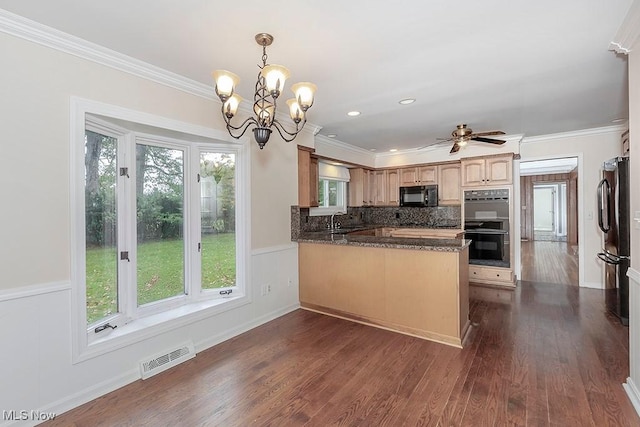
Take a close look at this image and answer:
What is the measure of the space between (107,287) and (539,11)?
12.1ft

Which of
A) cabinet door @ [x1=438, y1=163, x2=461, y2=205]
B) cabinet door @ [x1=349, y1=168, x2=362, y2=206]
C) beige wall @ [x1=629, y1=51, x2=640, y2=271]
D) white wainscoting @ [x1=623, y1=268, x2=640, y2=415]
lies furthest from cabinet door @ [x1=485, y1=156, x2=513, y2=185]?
white wainscoting @ [x1=623, y1=268, x2=640, y2=415]

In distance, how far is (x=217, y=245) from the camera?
3236 mm

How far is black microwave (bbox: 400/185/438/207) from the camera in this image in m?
5.59

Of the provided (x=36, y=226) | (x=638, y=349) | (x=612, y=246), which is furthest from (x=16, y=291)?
(x=612, y=246)

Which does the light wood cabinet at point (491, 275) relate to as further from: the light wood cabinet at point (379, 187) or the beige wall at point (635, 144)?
the beige wall at point (635, 144)

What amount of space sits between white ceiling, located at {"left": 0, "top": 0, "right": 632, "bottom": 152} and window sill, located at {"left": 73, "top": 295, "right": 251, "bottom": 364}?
7.05 ft

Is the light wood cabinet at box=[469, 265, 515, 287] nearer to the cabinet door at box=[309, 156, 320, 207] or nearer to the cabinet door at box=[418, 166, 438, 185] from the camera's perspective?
the cabinet door at box=[418, 166, 438, 185]

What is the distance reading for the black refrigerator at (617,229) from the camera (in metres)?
3.14

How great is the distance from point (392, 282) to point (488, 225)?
273 centimetres

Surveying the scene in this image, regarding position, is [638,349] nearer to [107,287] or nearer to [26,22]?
[107,287]

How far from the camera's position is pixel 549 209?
34.7ft

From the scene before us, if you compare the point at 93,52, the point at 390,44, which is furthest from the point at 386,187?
the point at 93,52

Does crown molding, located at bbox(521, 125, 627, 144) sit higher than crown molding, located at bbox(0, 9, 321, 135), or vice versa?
crown molding, located at bbox(521, 125, 627, 144)

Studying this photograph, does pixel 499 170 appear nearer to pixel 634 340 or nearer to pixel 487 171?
pixel 487 171
